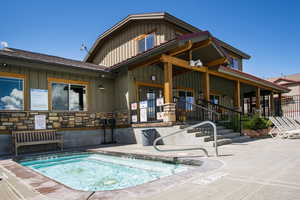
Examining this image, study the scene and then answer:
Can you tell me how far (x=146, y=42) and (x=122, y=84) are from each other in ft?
11.6

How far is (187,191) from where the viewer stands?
2811 millimetres

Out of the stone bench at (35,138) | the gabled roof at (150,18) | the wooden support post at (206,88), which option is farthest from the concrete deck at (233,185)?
the gabled roof at (150,18)

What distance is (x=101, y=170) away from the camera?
5523 millimetres

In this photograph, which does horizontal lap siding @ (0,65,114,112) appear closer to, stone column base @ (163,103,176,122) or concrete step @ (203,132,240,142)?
stone column base @ (163,103,176,122)

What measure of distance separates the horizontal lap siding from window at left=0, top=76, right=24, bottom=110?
10.8 inches

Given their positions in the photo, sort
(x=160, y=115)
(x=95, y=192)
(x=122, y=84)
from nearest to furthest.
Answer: (x=95, y=192), (x=160, y=115), (x=122, y=84)

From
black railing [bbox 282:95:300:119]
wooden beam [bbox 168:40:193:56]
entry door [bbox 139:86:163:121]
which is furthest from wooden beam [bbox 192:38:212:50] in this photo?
black railing [bbox 282:95:300:119]

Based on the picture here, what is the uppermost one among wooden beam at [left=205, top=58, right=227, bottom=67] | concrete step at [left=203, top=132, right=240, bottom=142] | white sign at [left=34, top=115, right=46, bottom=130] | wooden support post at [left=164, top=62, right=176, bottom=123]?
wooden beam at [left=205, top=58, right=227, bottom=67]

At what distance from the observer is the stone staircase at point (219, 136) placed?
7.61m

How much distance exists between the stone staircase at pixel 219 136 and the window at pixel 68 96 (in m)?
5.04

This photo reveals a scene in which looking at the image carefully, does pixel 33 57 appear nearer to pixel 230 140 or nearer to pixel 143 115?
pixel 143 115

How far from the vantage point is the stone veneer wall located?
7836mm

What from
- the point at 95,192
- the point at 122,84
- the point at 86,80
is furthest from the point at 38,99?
the point at 95,192

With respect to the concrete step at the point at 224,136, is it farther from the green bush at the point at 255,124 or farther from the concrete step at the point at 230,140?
the green bush at the point at 255,124
